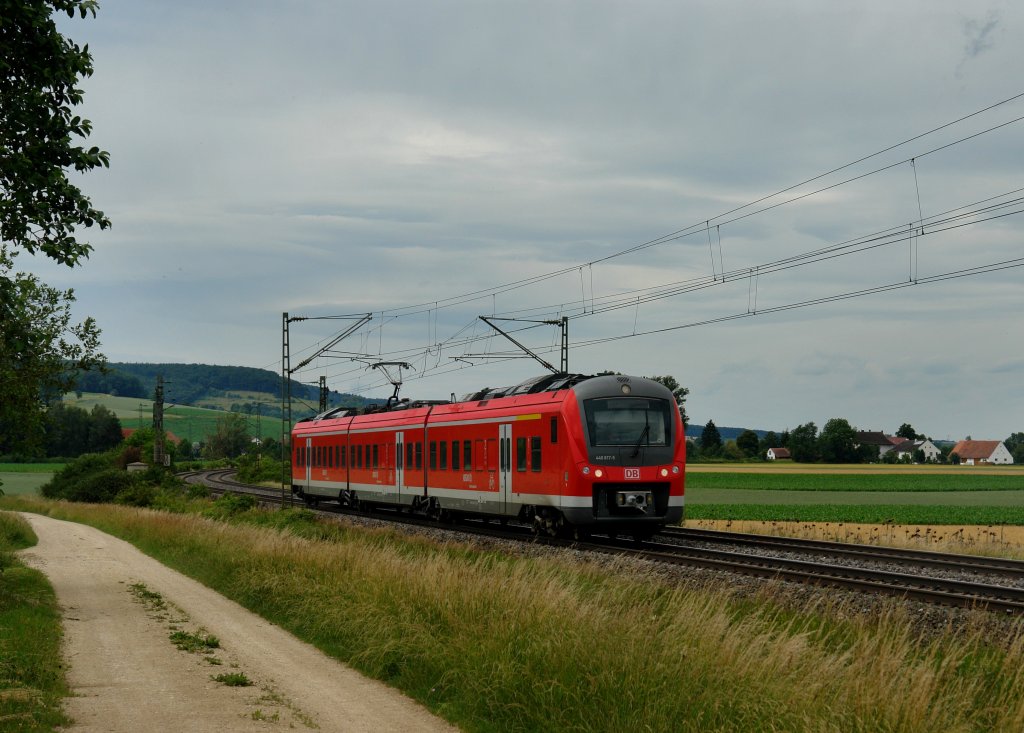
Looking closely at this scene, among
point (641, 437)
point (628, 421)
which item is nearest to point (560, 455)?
point (628, 421)

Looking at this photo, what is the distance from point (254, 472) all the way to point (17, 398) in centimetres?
7212

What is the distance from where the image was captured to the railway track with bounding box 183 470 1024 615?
16438 mm

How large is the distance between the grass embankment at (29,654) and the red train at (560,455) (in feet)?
34.8

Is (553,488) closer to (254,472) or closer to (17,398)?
(17,398)

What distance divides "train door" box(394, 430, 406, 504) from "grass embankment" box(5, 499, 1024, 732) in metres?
18.2

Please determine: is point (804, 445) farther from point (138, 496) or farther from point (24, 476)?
point (138, 496)

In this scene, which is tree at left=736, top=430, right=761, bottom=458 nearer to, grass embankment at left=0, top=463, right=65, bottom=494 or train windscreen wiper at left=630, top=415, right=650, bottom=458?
grass embankment at left=0, top=463, right=65, bottom=494

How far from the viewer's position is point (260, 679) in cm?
1183

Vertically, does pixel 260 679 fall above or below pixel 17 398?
below

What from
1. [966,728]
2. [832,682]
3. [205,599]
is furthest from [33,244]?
[966,728]

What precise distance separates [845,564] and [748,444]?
137633 mm

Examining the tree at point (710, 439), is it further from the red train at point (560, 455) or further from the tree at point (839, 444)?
the red train at point (560, 455)

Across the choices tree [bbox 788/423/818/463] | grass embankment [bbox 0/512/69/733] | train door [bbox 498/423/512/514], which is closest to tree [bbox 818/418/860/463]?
tree [bbox 788/423/818/463]

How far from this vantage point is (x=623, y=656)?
31.6 feet
